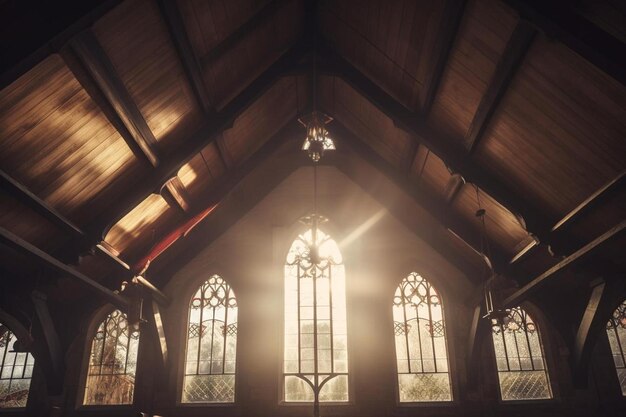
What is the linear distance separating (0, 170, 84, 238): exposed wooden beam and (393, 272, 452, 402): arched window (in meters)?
5.78

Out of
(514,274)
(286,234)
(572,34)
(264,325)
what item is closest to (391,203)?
(286,234)

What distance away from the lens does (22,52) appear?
12.1 feet

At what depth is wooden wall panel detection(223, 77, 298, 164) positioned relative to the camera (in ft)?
24.6

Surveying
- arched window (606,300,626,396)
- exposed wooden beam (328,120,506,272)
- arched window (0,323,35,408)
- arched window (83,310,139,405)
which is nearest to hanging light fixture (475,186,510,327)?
exposed wooden beam (328,120,506,272)

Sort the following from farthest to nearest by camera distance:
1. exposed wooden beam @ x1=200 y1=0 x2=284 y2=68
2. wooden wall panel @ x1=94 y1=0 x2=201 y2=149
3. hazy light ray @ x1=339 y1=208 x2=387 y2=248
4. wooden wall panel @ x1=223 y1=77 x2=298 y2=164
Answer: hazy light ray @ x1=339 y1=208 x2=387 y2=248 < wooden wall panel @ x1=223 y1=77 x2=298 y2=164 < exposed wooden beam @ x1=200 y1=0 x2=284 y2=68 < wooden wall panel @ x1=94 y1=0 x2=201 y2=149

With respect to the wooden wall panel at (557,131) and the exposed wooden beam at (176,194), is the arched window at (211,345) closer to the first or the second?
the exposed wooden beam at (176,194)

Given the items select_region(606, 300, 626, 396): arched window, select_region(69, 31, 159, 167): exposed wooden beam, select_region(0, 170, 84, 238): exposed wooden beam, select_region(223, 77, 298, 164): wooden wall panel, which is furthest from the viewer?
select_region(606, 300, 626, 396): arched window

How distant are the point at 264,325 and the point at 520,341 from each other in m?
4.76

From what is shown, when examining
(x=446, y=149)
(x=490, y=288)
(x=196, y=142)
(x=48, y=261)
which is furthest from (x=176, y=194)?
(x=490, y=288)

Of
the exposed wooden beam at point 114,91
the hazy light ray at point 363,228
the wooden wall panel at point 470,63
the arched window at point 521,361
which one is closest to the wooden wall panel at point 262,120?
the exposed wooden beam at point 114,91

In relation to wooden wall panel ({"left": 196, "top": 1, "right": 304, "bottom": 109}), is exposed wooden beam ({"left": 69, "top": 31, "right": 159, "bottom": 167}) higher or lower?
lower

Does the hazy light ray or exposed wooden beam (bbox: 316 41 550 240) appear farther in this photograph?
the hazy light ray

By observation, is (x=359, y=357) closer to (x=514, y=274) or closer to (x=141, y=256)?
(x=514, y=274)

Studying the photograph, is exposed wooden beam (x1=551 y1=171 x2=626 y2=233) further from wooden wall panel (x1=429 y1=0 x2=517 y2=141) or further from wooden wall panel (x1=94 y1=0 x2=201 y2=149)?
wooden wall panel (x1=94 y1=0 x2=201 y2=149)
